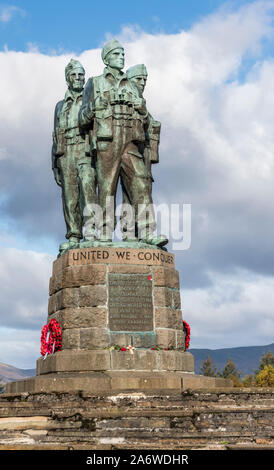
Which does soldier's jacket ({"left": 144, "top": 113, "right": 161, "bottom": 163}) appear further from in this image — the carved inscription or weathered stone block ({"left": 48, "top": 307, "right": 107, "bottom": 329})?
weathered stone block ({"left": 48, "top": 307, "right": 107, "bottom": 329})

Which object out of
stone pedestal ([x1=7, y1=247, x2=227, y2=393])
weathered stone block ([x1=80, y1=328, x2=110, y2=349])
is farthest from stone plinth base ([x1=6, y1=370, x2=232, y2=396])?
weathered stone block ([x1=80, y1=328, x2=110, y2=349])

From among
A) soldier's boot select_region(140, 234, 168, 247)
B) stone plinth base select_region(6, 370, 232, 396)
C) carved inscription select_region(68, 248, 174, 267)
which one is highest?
soldier's boot select_region(140, 234, 168, 247)

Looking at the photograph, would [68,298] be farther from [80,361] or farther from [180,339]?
[180,339]

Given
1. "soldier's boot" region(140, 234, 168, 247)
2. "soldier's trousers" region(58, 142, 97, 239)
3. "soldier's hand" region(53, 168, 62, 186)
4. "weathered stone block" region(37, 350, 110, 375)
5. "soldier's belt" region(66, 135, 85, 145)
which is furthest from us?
"soldier's hand" region(53, 168, 62, 186)

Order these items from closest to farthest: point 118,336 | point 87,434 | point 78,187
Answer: point 87,434, point 118,336, point 78,187

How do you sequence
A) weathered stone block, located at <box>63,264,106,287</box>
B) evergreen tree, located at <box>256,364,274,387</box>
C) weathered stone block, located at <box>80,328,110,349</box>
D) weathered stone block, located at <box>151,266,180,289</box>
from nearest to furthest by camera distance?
weathered stone block, located at <box>80,328,110,349</box>
weathered stone block, located at <box>63,264,106,287</box>
weathered stone block, located at <box>151,266,180,289</box>
evergreen tree, located at <box>256,364,274,387</box>

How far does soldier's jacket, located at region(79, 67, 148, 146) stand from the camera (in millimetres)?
15992

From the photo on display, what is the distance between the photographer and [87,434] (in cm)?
1080

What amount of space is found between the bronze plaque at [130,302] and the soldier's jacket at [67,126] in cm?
419

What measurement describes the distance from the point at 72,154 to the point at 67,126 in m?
0.75

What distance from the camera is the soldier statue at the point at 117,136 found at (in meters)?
16.0
